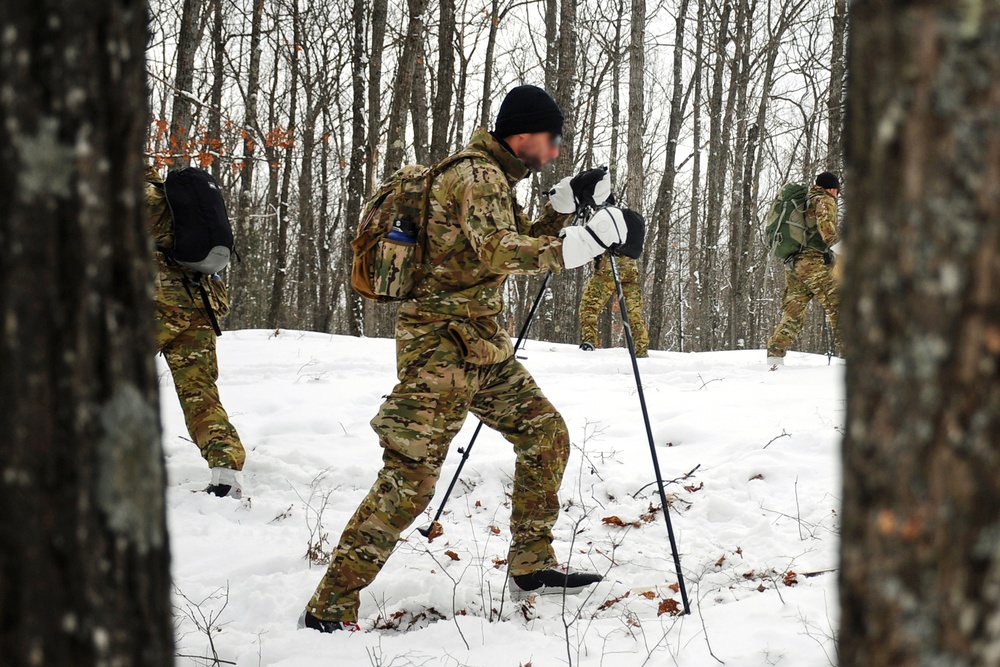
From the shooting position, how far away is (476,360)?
3094 millimetres

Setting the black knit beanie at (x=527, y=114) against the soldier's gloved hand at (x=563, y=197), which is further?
the soldier's gloved hand at (x=563, y=197)

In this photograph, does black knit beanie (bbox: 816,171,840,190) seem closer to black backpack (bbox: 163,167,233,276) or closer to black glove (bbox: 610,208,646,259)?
black glove (bbox: 610,208,646,259)

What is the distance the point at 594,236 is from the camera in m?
3.00

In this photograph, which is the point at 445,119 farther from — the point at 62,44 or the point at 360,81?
the point at 62,44

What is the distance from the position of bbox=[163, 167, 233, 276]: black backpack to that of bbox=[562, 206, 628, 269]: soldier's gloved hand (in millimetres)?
2444

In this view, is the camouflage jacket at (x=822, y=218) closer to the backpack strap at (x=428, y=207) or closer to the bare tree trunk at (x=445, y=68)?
the bare tree trunk at (x=445, y=68)

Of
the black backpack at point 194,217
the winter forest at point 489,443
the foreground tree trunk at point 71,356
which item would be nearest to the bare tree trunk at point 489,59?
the winter forest at point 489,443

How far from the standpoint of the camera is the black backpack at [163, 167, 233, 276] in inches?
170

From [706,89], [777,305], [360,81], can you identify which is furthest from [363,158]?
[777,305]

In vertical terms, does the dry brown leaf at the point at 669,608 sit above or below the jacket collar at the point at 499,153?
below

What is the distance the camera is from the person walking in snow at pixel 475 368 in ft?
9.57

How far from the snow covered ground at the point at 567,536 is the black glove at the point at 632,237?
1.57 meters

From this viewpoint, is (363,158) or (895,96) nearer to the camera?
(895,96)

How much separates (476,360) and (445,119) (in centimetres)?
948
